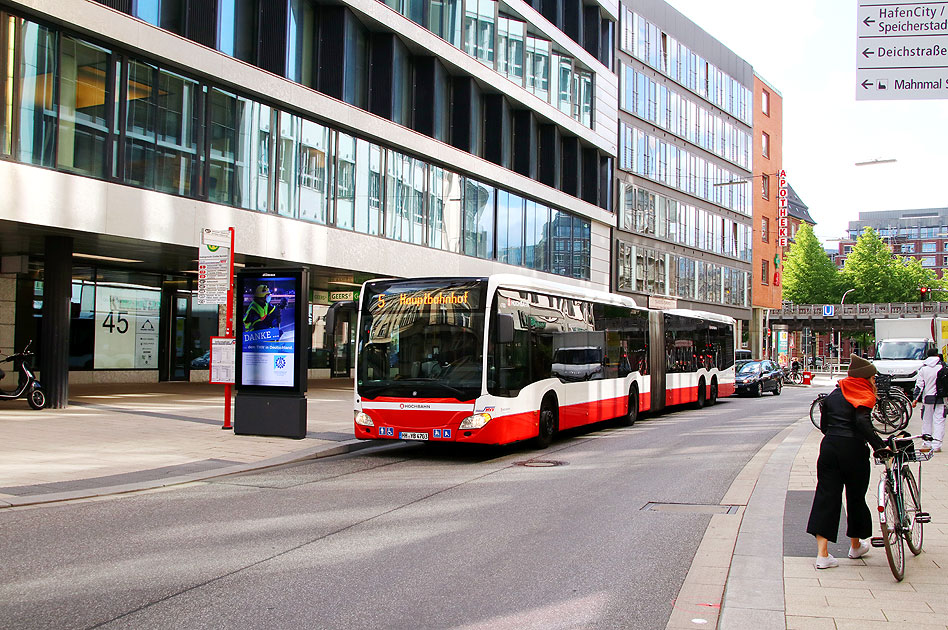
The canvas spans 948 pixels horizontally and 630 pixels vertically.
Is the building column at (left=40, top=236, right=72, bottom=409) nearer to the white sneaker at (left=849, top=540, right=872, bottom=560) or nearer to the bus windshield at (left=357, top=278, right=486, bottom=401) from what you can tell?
the bus windshield at (left=357, top=278, right=486, bottom=401)

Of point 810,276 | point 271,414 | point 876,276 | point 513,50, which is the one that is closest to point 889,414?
point 271,414

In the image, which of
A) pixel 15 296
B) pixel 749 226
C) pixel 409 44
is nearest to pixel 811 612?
pixel 15 296

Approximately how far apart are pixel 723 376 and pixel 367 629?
2660 cm

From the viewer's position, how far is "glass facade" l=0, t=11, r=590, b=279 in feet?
58.4

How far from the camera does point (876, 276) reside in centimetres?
8175

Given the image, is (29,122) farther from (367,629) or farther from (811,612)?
(811,612)

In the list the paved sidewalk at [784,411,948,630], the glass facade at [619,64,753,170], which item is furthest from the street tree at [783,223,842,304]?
the paved sidewalk at [784,411,948,630]

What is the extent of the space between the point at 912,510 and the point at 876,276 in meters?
82.6

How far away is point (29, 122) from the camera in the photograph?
1755cm

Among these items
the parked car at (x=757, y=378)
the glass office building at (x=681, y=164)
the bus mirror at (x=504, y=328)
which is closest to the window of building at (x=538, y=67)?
Result: the glass office building at (x=681, y=164)

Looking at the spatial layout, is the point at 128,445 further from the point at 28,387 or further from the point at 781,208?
the point at 781,208

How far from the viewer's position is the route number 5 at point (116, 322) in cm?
2697

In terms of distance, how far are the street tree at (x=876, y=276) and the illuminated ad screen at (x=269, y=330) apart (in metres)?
75.9

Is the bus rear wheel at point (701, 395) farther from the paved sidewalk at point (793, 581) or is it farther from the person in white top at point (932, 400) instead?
the paved sidewalk at point (793, 581)
